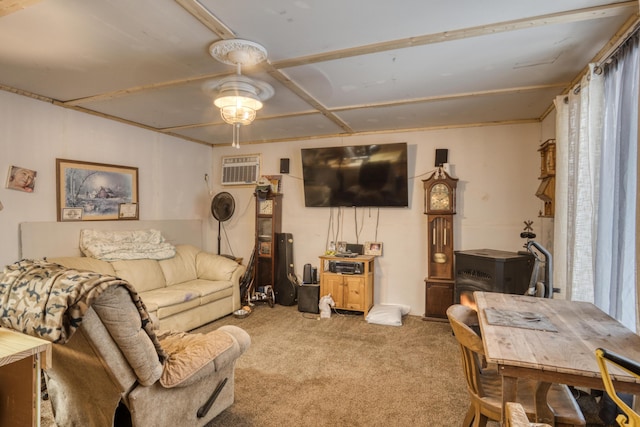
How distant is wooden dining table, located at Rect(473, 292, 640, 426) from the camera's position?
49.1 inches

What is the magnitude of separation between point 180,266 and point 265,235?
124cm

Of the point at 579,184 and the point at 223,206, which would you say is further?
the point at 223,206

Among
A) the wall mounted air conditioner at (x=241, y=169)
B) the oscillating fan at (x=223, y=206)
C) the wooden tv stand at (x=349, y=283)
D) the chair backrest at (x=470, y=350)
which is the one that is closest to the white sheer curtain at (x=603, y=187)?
the chair backrest at (x=470, y=350)

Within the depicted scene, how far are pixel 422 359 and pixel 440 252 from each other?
1498mm

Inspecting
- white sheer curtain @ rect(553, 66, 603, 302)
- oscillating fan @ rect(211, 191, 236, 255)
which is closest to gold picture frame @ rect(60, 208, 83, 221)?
oscillating fan @ rect(211, 191, 236, 255)

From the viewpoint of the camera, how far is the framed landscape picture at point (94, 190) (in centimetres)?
359

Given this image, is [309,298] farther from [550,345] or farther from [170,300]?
[550,345]

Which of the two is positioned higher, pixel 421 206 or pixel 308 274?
pixel 421 206

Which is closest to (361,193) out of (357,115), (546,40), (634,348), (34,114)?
(357,115)

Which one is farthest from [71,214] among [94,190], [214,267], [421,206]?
[421,206]

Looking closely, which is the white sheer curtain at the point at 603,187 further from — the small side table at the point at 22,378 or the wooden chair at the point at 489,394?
the small side table at the point at 22,378

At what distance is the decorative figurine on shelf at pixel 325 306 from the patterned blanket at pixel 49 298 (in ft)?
9.22

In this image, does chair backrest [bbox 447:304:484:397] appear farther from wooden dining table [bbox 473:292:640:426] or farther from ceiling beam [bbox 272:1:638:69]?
ceiling beam [bbox 272:1:638:69]

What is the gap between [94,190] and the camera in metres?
3.89
